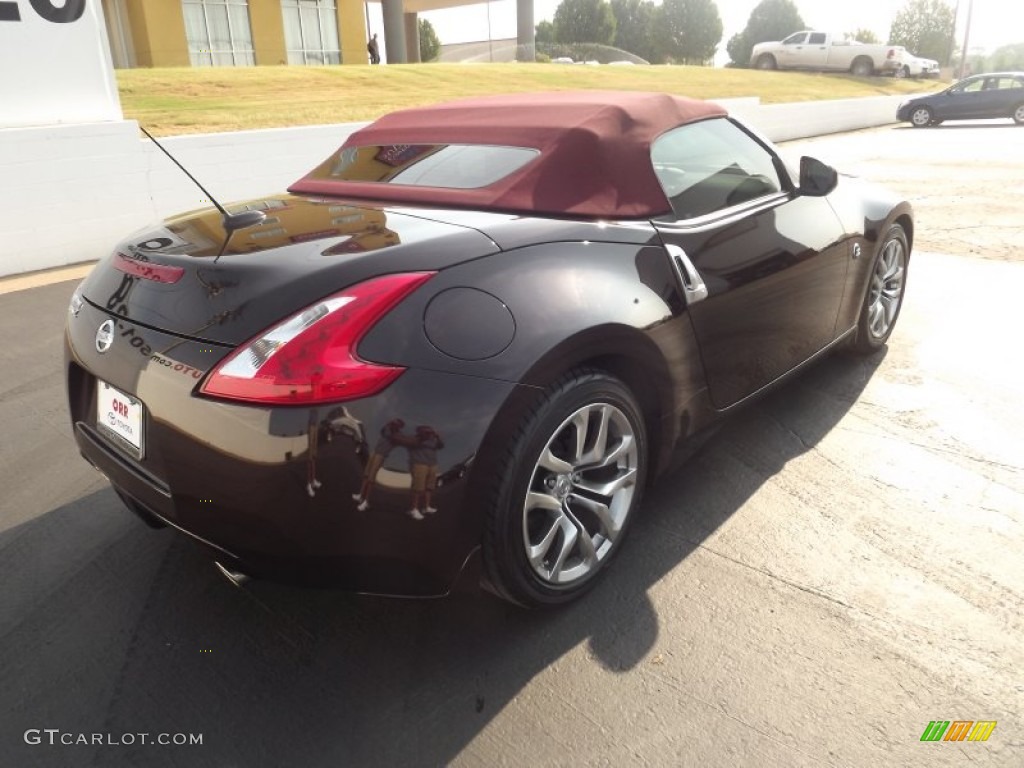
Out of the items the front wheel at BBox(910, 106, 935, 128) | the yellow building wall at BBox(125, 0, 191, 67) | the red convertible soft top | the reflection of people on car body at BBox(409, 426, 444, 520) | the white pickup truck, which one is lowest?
the front wheel at BBox(910, 106, 935, 128)

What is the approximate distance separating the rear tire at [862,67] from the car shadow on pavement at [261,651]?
3440 centimetres

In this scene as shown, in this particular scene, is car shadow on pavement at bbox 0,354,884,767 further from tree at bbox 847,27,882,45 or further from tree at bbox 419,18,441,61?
tree at bbox 847,27,882,45

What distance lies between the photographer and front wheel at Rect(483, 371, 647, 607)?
2.10 meters

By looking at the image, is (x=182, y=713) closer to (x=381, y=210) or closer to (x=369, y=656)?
(x=369, y=656)

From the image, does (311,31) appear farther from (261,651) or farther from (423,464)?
(423,464)

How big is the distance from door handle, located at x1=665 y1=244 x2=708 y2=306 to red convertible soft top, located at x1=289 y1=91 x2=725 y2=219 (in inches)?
6.5

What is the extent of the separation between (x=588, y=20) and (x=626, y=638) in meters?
67.5

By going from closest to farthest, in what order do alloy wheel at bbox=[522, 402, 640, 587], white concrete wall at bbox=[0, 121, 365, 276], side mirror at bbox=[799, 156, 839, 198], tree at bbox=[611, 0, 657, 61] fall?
alloy wheel at bbox=[522, 402, 640, 587]
side mirror at bbox=[799, 156, 839, 198]
white concrete wall at bbox=[0, 121, 365, 276]
tree at bbox=[611, 0, 657, 61]

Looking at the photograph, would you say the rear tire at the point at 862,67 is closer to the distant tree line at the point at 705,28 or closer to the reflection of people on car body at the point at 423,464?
the distant tree line at the point at 705,28

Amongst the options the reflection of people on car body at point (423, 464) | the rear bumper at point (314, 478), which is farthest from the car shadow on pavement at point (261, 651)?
the reflection of people on car body at point (423, 464)

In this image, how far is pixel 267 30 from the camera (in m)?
28.6

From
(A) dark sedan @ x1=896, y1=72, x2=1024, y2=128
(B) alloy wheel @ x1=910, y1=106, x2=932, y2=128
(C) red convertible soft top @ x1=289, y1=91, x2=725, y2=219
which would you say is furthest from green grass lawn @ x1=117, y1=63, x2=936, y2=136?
(C) red convertible soft top @ x1=289, y1=91, x2=725, y2=219

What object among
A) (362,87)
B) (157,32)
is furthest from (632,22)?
(362,87)

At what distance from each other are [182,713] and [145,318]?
1027mm
